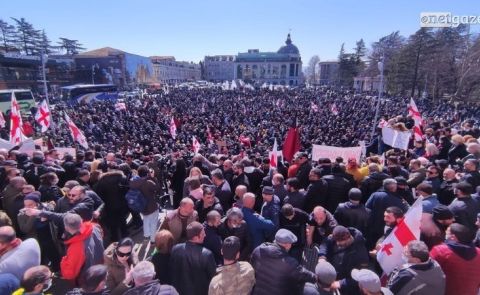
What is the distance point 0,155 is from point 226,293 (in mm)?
5073

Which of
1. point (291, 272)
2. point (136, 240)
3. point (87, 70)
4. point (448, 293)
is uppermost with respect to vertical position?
point (87, 70)

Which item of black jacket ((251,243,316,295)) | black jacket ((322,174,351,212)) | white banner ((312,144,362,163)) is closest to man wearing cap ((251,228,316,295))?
black jacket ((251,243,316,295))

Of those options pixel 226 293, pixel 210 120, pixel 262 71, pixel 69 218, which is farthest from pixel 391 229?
pixel 262 71

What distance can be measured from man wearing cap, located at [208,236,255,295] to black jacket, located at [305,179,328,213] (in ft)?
6.71

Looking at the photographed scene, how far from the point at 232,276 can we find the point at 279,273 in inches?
16.0

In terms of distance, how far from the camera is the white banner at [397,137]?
320 inches

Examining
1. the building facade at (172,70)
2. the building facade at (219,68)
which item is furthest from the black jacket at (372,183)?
the building facade at (219,68)

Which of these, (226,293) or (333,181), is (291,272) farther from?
(333,181)

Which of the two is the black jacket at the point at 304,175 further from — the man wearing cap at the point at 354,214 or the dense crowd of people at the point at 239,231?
the man wearing cap at the point at 354,214

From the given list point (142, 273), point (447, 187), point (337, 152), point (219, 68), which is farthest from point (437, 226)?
point (219, 68)

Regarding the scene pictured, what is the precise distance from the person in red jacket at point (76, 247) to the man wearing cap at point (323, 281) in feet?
6.82

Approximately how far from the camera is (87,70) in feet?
184

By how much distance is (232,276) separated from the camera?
107 inches

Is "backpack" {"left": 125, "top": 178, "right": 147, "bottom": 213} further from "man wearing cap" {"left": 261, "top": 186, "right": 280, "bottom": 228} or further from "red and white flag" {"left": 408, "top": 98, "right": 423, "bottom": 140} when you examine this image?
"red and white flag" {"left": 408, "top": 98, "right": 423, "bottom": 140}
